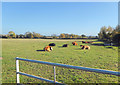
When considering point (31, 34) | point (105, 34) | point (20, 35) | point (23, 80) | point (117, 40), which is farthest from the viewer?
point (31, 34)

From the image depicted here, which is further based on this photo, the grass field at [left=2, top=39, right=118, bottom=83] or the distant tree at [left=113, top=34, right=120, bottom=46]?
the distant tree at [left=113, top=34, right=120, bottom=46]

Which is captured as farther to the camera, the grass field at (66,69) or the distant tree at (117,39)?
the distant tree at (117,39)

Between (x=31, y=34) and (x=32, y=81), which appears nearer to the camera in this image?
(x=32, y=81)

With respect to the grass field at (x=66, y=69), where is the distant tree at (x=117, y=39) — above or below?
above

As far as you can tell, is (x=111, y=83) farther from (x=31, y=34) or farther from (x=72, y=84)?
(x=31, y=34)

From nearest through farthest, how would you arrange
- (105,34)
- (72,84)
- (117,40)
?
(72,84) < (117,40) < (105,34)

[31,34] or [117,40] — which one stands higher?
→ [31,34]

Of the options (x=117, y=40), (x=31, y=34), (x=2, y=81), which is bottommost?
(x=2, y=81)

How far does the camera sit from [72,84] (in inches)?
158

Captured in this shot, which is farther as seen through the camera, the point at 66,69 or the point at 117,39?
the point at 117,39

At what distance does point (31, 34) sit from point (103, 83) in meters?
135

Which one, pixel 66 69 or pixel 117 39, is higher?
pixel 117 39

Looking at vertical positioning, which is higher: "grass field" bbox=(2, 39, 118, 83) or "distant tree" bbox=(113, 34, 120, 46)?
"distant tree" bbox=(113, 34, 120, 46)

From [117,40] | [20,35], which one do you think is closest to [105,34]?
[117,40]
